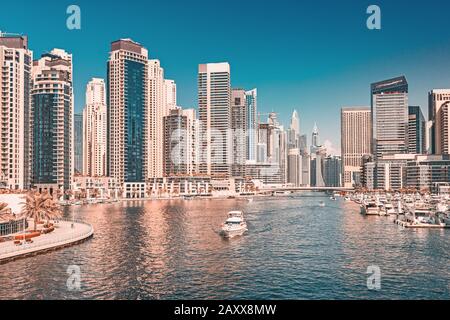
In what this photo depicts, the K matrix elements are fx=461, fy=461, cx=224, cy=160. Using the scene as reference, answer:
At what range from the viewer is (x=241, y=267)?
162 ft

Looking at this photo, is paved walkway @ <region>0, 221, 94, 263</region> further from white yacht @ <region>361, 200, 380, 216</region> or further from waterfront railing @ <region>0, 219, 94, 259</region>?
white yacht @ <region>361, 200, 380, 216</region>

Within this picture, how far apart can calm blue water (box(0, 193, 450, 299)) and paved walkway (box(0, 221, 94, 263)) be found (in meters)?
1.68

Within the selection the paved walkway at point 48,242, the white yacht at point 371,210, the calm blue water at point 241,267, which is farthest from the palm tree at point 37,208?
the white yacht at point 371,210

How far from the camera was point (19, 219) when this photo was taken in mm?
63844

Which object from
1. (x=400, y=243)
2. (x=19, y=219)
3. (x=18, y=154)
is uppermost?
(x=18, y=154)

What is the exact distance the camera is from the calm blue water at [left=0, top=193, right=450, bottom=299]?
3912cm

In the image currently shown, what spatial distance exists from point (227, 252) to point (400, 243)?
27208mm

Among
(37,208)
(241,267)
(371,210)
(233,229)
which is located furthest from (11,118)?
(241,267)

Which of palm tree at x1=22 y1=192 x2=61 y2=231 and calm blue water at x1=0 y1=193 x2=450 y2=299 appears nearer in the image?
calm blue water at x1=0 y1=193 x2=450 y2=299

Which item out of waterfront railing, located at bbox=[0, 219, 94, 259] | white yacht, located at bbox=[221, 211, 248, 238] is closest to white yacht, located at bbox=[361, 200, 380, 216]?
white yacht, located at bbox=[221, 211, 248, 238]

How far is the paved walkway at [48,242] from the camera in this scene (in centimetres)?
5103

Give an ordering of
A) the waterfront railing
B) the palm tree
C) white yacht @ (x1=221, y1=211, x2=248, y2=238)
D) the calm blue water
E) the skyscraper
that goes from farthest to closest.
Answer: the skyscraper, white yacht @ (x1=221, y1=211, x2=248, y2=238), the palm tree, the waterfront railing, the calm blue water
